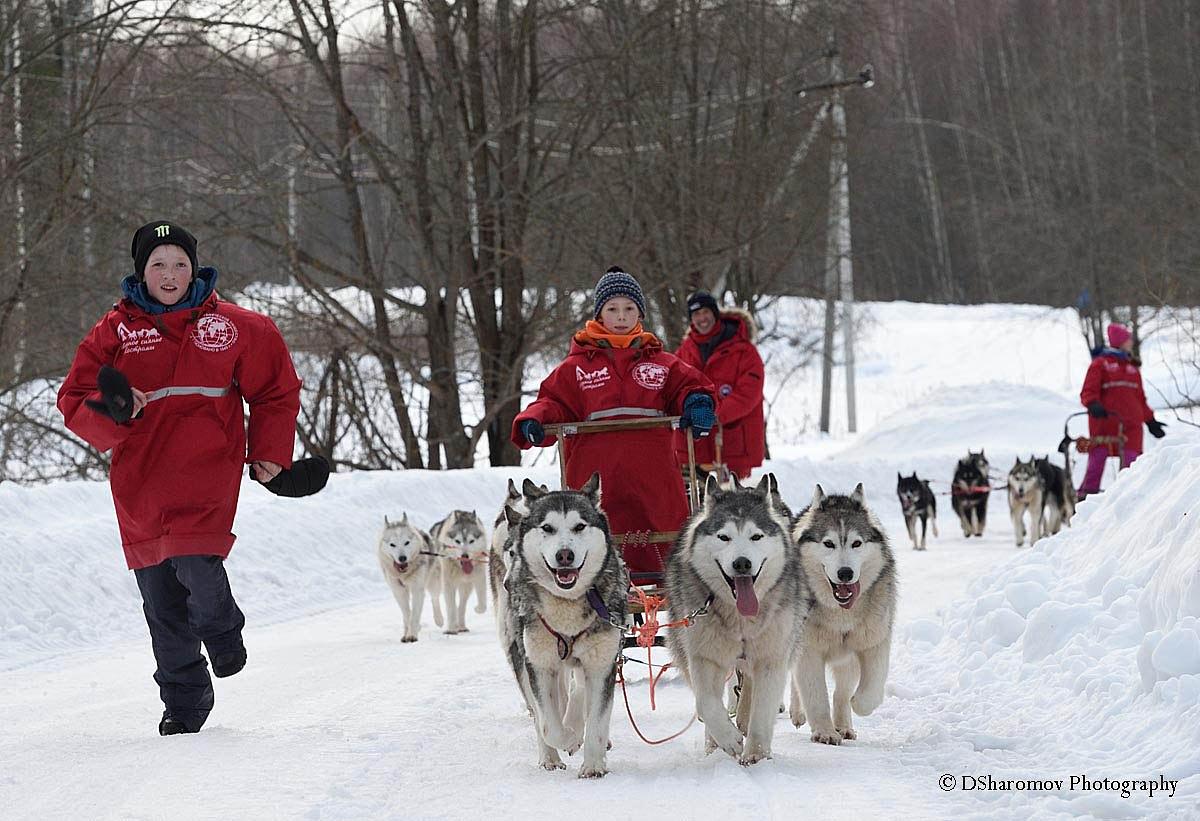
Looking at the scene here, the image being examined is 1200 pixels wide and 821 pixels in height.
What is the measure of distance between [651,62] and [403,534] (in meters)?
10.5

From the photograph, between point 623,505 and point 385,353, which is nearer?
point 623,505

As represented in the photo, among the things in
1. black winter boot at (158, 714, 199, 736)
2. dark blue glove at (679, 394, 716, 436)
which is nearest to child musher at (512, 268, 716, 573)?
dark blue glove at (679, 394, 716, 436)

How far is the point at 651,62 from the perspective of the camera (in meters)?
18.1

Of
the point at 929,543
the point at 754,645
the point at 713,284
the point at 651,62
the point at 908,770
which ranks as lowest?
the point at 929,543

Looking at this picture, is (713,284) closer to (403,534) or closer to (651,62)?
(651,62)

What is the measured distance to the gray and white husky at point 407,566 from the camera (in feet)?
29.6

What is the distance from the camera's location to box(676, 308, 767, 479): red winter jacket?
8211mm

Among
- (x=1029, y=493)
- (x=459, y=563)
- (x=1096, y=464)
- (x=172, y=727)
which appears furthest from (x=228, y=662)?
(x=1029, y=493)

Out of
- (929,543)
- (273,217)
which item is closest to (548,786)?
(929,543)

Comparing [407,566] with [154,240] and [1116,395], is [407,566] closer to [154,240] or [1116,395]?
[154,240]

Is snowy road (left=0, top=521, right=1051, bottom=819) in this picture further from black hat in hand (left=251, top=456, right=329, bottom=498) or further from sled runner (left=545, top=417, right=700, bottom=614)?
black hat in hand (left=251, top=456, right=329, bottom=498)

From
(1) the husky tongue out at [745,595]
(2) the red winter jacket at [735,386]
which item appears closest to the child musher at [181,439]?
(1) the husky tongue out at [745,595]

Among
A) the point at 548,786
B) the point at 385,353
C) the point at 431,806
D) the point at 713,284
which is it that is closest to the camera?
the point at 431,806

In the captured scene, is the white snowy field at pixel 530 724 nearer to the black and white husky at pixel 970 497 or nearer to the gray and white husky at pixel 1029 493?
the gray and white husky at pixel 1029 493
